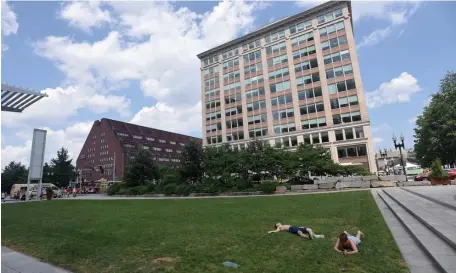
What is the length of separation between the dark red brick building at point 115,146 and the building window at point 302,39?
61.0 m

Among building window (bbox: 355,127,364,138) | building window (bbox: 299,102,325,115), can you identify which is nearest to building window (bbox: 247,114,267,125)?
building window (bbox: 299,102,325,115)

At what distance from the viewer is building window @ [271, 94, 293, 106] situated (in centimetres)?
6141

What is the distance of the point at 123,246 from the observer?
7023 mm

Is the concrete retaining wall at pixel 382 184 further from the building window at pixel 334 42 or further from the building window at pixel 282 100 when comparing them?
the building window at pixel 334 42

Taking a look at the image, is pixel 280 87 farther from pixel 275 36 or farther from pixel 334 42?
pixel 334 42

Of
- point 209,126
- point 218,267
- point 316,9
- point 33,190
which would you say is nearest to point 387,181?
point 218,267

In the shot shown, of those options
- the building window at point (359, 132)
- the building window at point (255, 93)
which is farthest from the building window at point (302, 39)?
the building window at point (359, 132)

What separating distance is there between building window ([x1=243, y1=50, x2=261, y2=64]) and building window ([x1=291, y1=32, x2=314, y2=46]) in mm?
8922

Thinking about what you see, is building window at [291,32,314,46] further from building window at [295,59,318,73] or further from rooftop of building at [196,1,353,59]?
building window at [295,59,318,73]

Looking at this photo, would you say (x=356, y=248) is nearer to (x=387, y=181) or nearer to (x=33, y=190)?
(x=387, y=181)

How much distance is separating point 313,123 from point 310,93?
6597 millimetres

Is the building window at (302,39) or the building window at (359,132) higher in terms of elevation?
the building window at (302,39)

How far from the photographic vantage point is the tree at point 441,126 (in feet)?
125

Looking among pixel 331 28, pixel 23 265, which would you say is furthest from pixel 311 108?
pixel 23 265
